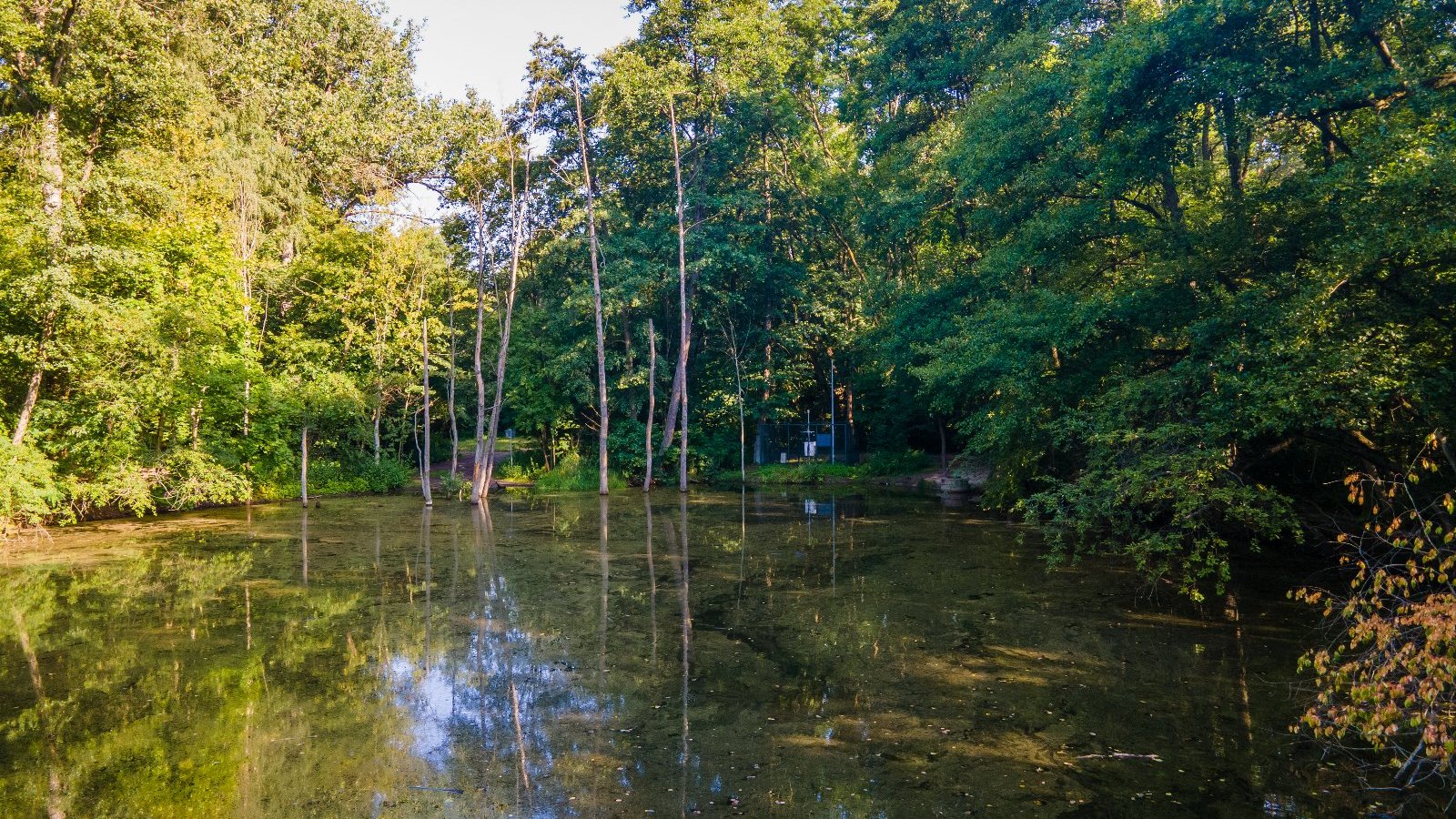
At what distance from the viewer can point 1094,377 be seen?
13.7 m

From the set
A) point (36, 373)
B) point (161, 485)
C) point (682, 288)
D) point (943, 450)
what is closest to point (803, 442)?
point (943, 450)

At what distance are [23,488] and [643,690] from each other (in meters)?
14.1

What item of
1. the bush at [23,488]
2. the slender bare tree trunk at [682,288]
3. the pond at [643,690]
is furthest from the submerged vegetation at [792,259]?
the pond at [643,690]

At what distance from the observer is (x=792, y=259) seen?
3244cm

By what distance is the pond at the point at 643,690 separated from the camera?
Answer: 517cm

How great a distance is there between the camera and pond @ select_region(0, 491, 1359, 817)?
5172 mm

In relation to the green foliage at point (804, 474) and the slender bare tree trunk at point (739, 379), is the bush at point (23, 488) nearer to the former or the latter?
the slender bare tree trunk at point (739, 379)

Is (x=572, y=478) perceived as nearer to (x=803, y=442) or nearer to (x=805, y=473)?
(x=805, y=473)

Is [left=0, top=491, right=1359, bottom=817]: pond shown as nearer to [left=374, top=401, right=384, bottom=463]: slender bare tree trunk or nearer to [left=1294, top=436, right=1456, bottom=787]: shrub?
[left=1294, top=436, right=1456, bottom=787]: shrub

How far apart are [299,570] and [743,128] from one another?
73.8ft

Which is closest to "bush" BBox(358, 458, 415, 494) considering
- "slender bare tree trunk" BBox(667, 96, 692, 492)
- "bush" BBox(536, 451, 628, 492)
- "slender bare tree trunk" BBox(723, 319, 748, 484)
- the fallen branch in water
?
"bush" BBox(536, 451, 628, 492)

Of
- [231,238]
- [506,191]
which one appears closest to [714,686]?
[231,238]

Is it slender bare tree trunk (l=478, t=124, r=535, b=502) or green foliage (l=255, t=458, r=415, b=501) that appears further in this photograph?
slender bare tree trunk (l=478, t=124, r=535, b=502)

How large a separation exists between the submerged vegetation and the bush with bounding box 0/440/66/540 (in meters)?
0.08
